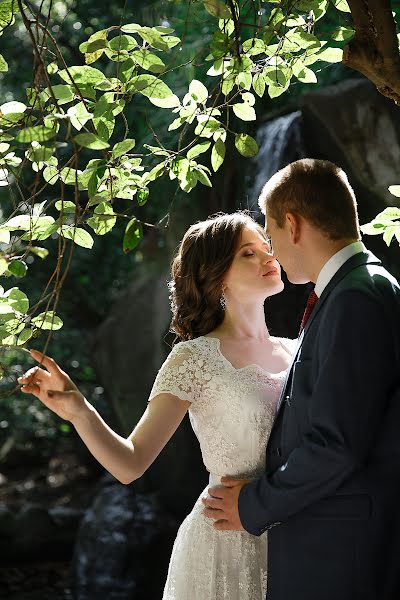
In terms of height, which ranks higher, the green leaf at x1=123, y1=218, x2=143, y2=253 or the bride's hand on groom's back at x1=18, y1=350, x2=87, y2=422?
the green leaf at x1=123, y1=218, x2=143, y2=253

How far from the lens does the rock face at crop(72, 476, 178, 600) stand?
241 inches

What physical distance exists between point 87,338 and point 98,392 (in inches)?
18.6

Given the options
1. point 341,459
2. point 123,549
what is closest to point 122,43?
point 341,459

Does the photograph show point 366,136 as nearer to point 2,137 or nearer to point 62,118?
point 2,137

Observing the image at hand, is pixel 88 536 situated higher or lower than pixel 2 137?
lower

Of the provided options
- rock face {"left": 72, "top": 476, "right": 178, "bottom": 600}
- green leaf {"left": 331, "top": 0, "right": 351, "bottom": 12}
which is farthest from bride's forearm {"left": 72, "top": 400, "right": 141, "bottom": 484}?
rock face {"left": 72, "top": 476, "right": 178, "bottom": 600}

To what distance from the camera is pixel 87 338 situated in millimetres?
8125

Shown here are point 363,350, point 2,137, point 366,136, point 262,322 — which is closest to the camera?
point 363,350

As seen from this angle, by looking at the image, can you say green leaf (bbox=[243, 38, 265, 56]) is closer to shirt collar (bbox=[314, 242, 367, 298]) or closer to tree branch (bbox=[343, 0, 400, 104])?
tree branch (bbox=[343, 0, 400, 104])

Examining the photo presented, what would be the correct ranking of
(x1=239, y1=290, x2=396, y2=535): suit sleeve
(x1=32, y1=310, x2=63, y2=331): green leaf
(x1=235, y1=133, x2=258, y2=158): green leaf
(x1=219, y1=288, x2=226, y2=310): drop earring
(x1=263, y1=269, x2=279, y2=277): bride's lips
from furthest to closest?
(x1=219, y1=288, x2=226, y2=310): drop earring → (x1=263, y1=269, x2=279, y2=277): bride's lips → (x1=235, y1=133, x2=258, y2=158): green leaf → (x1=32, y1=310, x2=63, y2=331): green leaf → (x1=239, y1=290, x2=396, y2=535): suit sleeve

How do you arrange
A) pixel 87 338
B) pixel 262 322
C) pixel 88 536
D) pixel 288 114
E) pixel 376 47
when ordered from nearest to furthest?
pixel 376 47
pixel 262 322
pixel 288 114
pixel 88 536
pixel 87 338

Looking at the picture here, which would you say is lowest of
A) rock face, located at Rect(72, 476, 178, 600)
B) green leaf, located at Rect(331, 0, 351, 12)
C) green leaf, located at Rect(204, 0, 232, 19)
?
rock face, located at Rect(72, 476, 178, 600)

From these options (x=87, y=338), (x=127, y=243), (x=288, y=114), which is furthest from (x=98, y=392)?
(x=127, y=243)

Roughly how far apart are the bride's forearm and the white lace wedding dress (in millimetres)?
227
